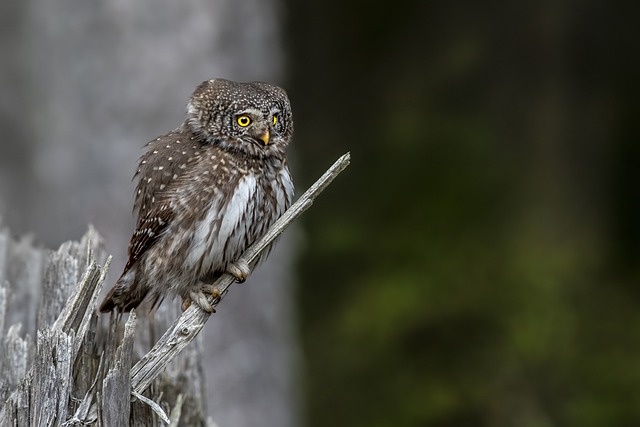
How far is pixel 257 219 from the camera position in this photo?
132 inches

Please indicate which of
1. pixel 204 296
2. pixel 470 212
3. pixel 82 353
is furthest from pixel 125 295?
pixel 470 212

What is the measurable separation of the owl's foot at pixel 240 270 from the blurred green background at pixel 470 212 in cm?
481

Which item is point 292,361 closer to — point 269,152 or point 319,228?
point 319,228

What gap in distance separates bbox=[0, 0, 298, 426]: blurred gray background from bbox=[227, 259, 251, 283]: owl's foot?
3.12 meters

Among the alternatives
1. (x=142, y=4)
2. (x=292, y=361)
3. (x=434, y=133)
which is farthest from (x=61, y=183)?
(x=434, y=133)

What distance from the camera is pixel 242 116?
333 centimetres

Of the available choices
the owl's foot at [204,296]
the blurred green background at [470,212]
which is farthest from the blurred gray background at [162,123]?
the owl's foot at [204,296]

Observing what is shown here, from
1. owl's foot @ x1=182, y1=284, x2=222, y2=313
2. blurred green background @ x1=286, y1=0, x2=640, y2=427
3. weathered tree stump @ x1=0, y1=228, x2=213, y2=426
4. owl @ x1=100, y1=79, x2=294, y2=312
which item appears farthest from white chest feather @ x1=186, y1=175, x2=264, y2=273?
blurred green background @ x1=286, y1=0, x2=640, y2=427

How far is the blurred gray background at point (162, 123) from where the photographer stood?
6.43 metres

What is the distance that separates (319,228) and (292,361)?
1.95 meters

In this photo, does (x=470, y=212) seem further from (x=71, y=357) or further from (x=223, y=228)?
(x=71, y=357)

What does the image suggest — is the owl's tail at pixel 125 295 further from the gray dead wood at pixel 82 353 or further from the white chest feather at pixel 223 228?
the white chest feather at pixel 223 228

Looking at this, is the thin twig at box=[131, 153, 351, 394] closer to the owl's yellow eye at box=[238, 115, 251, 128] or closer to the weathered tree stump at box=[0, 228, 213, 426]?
the weathered tree stump at box=[0, 228, 213, 426]

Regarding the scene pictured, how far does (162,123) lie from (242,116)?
10.5 feet
